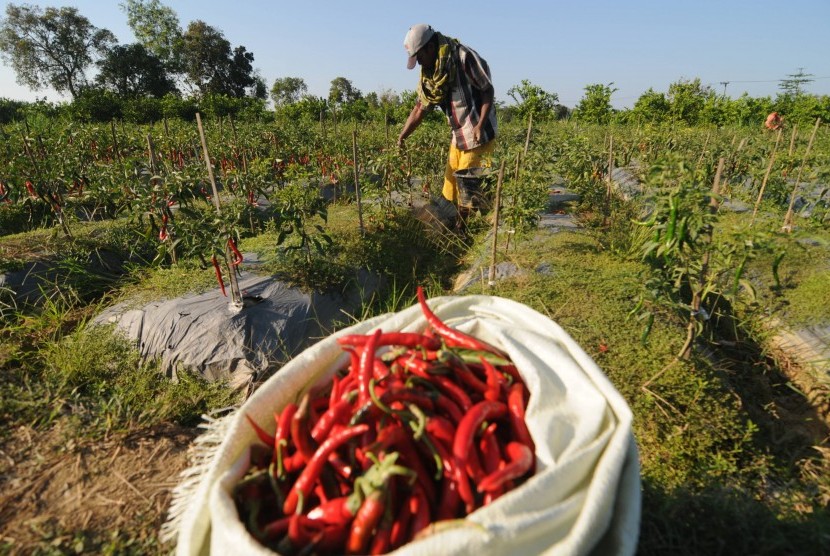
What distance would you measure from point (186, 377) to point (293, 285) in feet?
3.89

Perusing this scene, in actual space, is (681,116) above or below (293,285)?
above

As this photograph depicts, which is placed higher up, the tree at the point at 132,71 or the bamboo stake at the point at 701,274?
the tree at the point at 132,71

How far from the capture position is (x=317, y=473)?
55.3 inches

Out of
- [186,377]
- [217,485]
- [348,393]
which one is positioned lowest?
[186,377]

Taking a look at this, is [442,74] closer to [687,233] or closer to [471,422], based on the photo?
[687,233]

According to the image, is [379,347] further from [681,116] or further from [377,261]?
[681,116]

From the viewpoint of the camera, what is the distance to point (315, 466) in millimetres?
1403

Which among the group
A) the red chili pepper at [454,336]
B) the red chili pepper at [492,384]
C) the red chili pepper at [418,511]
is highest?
the red chili pepper at [454,336]

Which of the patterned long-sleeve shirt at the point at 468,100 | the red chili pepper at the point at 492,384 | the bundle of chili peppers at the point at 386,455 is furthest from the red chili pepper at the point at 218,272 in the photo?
the patterned long-sleeve shirt at the point at 468,100

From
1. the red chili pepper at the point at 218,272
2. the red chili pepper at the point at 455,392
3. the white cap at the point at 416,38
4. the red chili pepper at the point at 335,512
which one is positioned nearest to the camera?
the red chili pepper at the point at 335,512

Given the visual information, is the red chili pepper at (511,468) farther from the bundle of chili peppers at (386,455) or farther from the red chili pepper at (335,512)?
the red chili pepper at (335,512)

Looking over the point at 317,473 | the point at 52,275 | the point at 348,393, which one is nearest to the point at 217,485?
the point at 317,473

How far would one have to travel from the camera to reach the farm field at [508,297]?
78.2 inches

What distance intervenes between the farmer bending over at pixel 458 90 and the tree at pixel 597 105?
1099 cm
